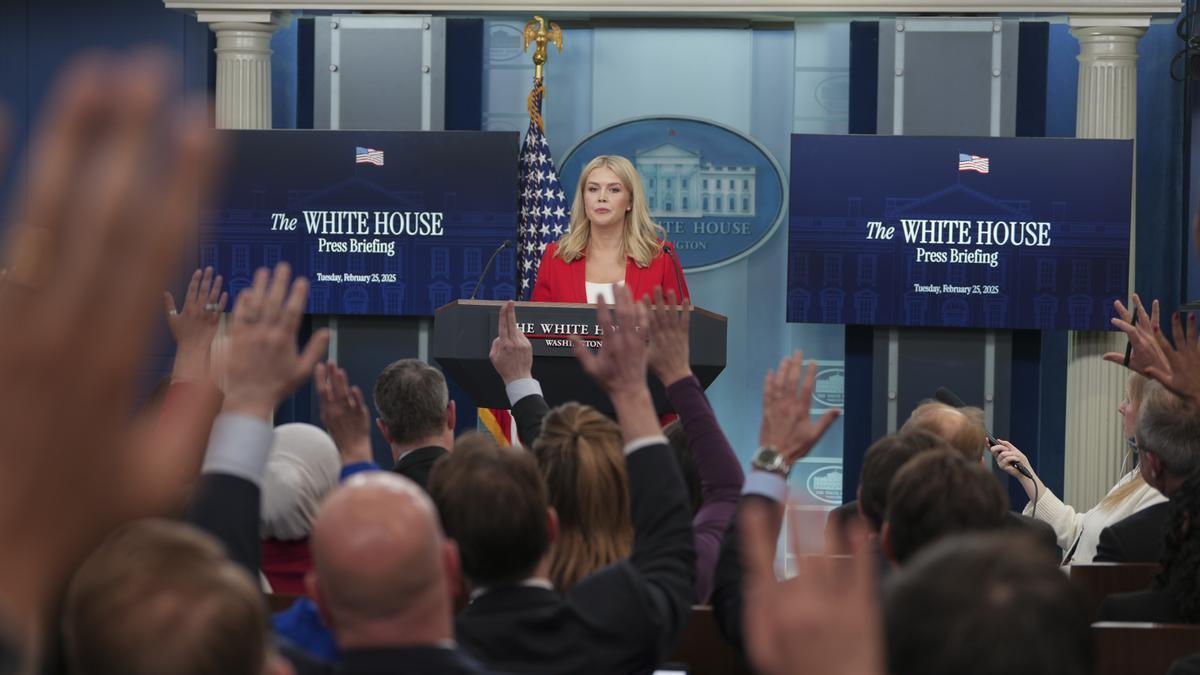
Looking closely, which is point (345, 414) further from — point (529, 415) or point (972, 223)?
point (972, 223)

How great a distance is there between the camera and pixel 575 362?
4223 millimetres

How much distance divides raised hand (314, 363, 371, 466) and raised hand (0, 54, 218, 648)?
1.71 metres

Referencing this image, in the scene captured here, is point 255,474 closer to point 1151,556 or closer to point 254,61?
point 1151,556

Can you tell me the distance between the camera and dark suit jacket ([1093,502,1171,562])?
3.31 m

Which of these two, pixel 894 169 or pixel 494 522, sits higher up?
pixel 894 169

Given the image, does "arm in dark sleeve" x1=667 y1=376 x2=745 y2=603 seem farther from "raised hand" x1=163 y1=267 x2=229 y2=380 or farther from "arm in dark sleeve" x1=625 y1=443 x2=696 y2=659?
"raised hand" x1=163 y1=267 x2=229 y2=380

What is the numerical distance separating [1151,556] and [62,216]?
10.2 ft

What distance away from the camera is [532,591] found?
2037 millimetres

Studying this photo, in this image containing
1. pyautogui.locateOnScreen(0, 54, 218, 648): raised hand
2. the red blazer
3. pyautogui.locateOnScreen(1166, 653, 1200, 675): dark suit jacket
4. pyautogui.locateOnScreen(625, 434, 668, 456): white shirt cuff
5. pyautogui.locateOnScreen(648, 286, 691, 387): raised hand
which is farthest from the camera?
the red blazer

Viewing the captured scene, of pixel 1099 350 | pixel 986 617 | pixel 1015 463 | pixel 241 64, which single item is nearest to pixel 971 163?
pixel 1099 350

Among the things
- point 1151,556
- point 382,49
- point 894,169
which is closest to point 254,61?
point 382,49

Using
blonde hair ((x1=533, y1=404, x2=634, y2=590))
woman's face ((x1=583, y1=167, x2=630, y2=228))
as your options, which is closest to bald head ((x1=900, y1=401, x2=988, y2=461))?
blonde hair ((x1=533, y1=404, x2=634, y2=590))

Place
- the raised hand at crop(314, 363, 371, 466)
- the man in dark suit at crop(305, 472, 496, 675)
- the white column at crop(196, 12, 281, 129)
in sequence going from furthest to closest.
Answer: the white column at crop(196, 12, 281, 129), the raised hand at crop(314, 363, 371, 466), the man in dark suit at crop(305, 472, 496, 675)

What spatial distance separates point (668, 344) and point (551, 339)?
64.7 inches
